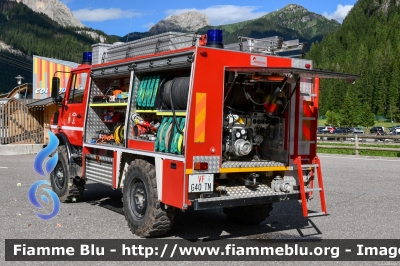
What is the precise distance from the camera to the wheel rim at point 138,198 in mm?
7429

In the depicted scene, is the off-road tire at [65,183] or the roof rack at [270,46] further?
the off-road tire at [65,183]

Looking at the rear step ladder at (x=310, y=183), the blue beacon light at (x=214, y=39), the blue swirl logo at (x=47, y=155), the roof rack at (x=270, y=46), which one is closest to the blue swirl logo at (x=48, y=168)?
the blue swirl logo at (x=47, y=155)

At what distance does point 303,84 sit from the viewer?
25.9ft

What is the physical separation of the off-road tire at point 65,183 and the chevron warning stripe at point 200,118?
413 centimetres

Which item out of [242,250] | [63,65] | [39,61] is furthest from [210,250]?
[39,61]

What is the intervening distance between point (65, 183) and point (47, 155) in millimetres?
1171

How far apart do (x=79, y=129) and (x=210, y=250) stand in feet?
13.8

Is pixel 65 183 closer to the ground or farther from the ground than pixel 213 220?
farther from the ground

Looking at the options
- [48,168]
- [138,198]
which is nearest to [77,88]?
[48,168]

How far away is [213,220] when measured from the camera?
8891 millimetres

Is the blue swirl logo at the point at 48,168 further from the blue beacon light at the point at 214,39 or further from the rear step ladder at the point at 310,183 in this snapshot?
the rear step ladder at the point at 310,183

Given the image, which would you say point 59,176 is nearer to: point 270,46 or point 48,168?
point 48,168

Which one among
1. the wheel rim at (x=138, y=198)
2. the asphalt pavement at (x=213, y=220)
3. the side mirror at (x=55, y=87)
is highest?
the side mirror at (x=55, y=87)

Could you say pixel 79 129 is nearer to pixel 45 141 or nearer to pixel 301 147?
pixel 301 147
